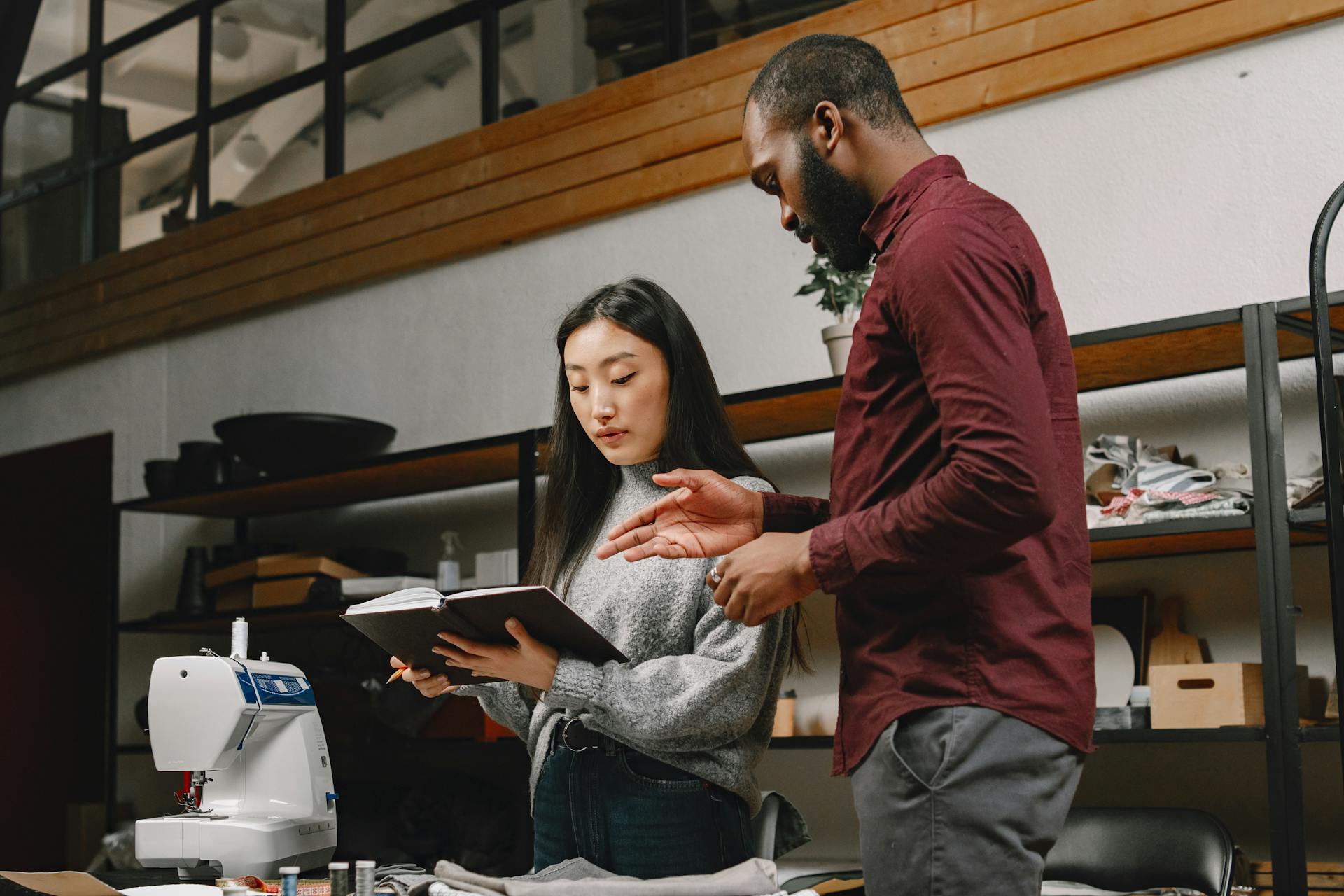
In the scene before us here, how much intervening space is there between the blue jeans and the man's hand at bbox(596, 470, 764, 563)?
1.49ft

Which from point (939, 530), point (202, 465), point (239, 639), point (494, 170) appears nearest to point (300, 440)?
point (202, 465)

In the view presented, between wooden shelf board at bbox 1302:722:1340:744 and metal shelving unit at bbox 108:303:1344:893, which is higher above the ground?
metal shelving unit at bbox 108:303:1344:893

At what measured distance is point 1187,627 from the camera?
275 centimetres

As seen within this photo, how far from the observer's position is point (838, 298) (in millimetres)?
3031

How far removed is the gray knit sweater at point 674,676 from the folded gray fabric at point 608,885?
19 cm

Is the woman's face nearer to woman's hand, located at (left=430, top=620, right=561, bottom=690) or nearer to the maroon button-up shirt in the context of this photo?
woman's hand, located at (left=430, top=620, right=561, bottom=690)

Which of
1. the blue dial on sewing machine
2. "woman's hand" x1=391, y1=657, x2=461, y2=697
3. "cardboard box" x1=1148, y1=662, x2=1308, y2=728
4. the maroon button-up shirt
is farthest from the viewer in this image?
"cardboard box" x1=1148, y1=662, x2=1308, y2=728

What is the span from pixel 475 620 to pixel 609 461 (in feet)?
1.45

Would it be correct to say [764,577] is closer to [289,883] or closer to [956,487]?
[956,487]

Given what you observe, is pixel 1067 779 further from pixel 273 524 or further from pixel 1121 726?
pixel 273 524

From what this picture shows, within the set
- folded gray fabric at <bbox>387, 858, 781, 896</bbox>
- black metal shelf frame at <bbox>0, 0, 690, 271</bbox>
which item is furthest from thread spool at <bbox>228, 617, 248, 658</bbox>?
black metal shelf frame at <bbox>0, 0, 690, 271</bbox>

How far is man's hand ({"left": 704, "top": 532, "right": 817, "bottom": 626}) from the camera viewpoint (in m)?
1.20

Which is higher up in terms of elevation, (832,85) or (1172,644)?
(832,85)

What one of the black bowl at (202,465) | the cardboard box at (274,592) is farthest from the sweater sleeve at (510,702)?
the black bowl at (202,465)
